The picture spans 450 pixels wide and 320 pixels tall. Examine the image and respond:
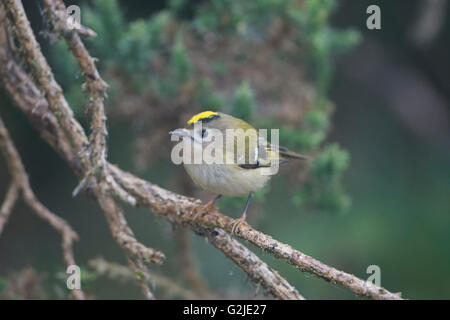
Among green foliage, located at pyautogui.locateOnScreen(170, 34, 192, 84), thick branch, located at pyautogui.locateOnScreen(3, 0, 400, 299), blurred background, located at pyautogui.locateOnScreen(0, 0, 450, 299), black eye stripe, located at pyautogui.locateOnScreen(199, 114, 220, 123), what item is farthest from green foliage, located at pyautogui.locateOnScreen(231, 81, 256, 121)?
thick branch, located at pyautogui.locateOnScreen(3, 0, 400, 299)

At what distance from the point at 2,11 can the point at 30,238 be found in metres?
2.11

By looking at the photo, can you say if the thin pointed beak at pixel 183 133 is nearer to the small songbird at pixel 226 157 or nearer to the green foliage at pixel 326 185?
the small songbird at pixel 226 157

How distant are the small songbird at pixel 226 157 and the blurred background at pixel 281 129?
23cm

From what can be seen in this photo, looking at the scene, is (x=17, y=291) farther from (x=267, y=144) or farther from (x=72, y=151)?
(x=267, y=144)

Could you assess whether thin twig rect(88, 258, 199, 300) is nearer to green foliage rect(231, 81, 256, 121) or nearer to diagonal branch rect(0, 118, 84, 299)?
diagonal branch rect(0, 118, 84, 299)

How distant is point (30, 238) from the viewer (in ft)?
11.8

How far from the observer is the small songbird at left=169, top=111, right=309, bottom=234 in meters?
2.30

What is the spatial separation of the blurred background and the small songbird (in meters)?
0.23

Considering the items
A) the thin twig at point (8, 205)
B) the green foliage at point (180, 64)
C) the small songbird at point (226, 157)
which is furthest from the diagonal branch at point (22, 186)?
the green foliage at point (180, 64)

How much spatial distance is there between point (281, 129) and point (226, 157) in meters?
0.71

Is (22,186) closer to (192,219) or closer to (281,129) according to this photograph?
(192,219)

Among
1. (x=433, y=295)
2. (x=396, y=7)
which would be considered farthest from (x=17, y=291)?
(x=396, y=7)

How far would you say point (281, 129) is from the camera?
2.95m
